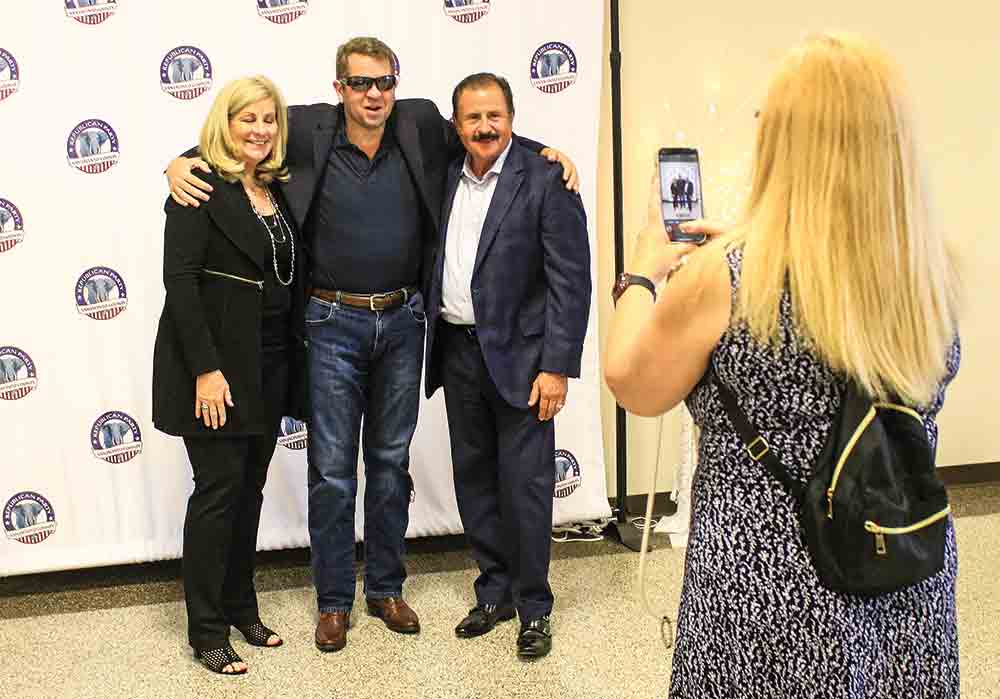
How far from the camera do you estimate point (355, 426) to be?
312cm

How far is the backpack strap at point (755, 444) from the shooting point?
1347 millimetres

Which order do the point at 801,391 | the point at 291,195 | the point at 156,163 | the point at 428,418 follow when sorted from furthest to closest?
1. the point at 428,418
2. the point at 156,163
3. the point at 291,195
4. the point at 801,391

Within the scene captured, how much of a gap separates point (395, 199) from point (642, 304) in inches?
68.0

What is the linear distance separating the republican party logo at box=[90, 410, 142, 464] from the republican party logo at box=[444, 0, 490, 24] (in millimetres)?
1688

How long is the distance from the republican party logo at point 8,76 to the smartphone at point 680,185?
7.99 ft

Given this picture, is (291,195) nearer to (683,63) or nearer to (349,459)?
(349,459)

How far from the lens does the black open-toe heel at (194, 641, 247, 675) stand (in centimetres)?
295

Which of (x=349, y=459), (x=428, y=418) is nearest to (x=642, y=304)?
(x=349, y=459)

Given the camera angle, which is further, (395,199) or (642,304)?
(395,199)

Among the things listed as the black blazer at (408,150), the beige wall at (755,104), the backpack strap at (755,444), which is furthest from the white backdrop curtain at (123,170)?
the backpack strap at (755,444)

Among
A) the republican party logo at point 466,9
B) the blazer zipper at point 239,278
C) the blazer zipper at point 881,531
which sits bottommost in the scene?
the blazer zipper at point 881,531

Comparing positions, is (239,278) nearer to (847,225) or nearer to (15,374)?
(15,374)

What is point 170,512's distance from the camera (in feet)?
11.9

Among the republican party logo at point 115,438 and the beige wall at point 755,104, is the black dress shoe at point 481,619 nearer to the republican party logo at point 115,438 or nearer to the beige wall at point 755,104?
the beige wall at point 755,104
